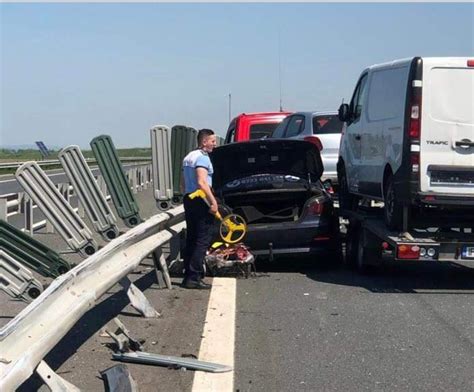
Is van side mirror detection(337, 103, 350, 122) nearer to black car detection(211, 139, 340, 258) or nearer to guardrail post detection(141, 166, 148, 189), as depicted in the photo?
black car detection(211, 139, 340, 258)

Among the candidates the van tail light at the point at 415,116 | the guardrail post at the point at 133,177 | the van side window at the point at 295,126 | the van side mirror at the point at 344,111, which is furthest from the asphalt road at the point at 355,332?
the guardrail post at the point at 133,177

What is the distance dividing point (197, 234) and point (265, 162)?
2.26 meters

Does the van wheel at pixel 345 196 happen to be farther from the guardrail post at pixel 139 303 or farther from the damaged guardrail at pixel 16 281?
the damaged guardrail at pixel 16 281

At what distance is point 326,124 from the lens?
15.1 metres

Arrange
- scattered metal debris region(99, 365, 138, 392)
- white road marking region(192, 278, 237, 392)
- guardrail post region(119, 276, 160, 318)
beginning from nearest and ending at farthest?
scattered metal debris region(99, 365, 138, 392)
white road marking region(192, 278, 237, 392)
guardrail post region(119, 276, 160, 318)

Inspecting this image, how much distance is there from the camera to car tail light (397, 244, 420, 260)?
869 centimetres

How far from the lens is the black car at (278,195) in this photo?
1010 cm

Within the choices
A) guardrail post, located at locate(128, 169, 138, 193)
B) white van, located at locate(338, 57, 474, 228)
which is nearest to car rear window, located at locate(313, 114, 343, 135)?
white van, located at locate(338, 57, 474, 228)

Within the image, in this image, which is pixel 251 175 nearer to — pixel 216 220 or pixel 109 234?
pixel 216 220

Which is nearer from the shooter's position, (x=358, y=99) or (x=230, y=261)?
(x=230, y=261)

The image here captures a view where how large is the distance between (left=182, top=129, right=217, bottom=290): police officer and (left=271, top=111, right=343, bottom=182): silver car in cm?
588

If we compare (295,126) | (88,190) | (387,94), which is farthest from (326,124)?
(88,190)

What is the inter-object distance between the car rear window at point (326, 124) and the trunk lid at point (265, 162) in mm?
4082

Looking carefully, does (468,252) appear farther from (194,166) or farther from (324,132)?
(324,132)
